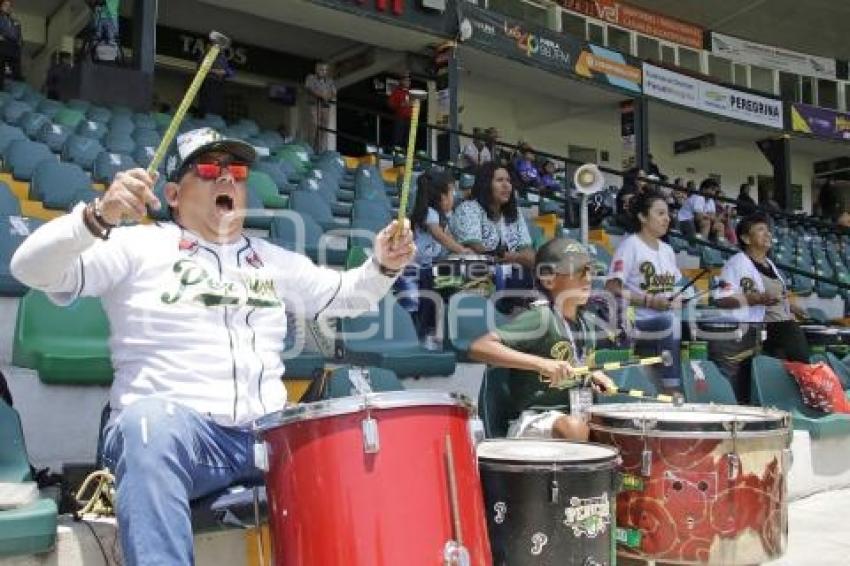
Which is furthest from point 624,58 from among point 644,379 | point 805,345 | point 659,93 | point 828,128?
point 644,379

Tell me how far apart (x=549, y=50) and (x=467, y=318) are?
10520 mm

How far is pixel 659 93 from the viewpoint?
1589cm

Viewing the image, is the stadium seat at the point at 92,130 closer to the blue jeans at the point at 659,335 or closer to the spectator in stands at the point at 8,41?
the spectator in stands at the point at 8,41

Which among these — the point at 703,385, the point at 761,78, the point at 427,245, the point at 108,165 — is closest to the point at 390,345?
the point at 427,245

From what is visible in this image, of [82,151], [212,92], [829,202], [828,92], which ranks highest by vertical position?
[828,92]

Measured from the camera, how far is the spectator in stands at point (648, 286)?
4457mm

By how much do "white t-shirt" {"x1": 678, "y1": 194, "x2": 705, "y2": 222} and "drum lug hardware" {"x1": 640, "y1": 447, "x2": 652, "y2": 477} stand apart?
9290mm

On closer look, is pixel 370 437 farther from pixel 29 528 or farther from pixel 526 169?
pixel 526 169

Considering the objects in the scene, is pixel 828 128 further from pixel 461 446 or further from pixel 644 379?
pixel 461 446

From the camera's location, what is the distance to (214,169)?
222 cm

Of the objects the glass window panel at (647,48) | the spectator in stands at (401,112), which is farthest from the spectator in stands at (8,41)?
the glass window panel at (647,48)

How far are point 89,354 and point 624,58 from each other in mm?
13944

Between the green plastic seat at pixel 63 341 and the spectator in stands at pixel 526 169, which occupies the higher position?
the spectator in stands at pixel 526 169

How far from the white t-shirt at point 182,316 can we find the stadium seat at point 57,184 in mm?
3264
